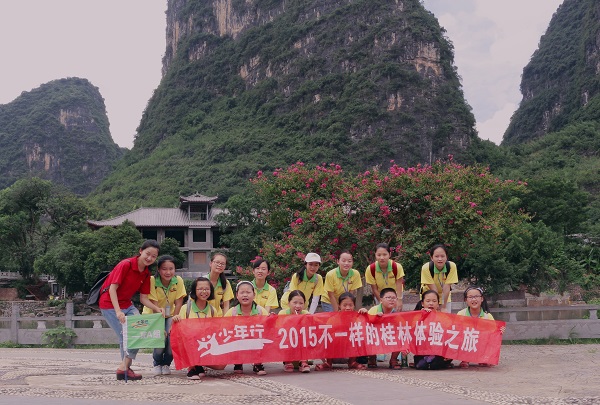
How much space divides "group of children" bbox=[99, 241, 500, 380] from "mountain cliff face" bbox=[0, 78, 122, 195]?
11198 cm

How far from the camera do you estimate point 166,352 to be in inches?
275

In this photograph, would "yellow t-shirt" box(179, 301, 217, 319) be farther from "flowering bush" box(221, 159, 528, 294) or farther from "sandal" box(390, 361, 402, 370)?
"flowering bush" box(221, 159, 528, 294)

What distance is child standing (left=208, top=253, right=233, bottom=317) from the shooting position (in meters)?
7.29

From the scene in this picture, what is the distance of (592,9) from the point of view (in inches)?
3644

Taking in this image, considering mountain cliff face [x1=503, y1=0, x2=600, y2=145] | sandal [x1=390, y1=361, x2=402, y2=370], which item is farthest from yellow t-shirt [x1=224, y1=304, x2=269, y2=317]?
mountain cliff face [x1=503, y1=0, x2=600, y2=145]

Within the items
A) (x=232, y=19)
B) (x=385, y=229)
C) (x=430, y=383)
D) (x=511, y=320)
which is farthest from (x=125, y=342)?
(x=232, y=19)

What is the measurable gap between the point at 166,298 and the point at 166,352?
0.56m

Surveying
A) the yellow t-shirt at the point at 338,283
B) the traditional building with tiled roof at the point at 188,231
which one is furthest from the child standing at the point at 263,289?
the traditional building with tiled roof at the point at 188,231

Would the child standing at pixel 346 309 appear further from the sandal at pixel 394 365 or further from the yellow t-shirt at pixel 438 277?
the yellow t-shirt at pixel 438 277

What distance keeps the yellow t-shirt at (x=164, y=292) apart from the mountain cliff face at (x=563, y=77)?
82.8m

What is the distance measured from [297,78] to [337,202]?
7320cm

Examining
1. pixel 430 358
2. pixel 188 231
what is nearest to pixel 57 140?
pixel 188 231

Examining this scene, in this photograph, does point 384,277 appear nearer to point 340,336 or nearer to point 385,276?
point 385,276

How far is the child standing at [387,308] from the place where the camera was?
7.44 m
